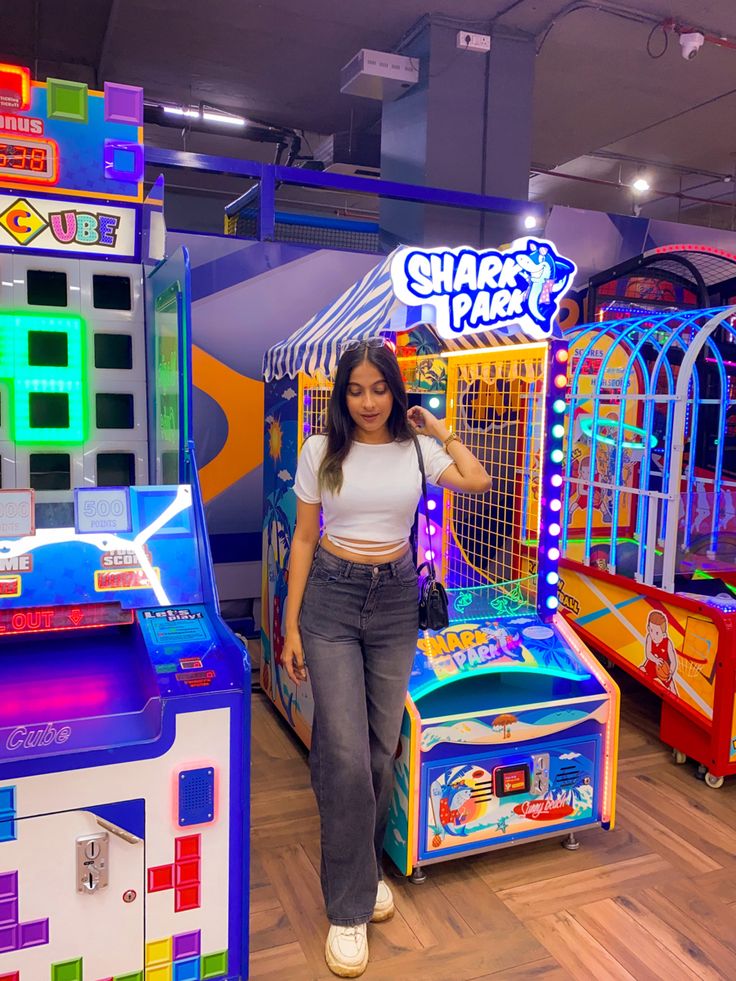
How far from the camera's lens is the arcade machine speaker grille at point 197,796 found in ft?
5.83

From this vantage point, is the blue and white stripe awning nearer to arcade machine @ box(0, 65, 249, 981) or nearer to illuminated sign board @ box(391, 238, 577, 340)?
illuminated sign board @ box(391, 238, 577, 340)

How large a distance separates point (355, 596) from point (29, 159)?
1.67m

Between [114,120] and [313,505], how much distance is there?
141 centimetres

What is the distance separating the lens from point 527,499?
301cm

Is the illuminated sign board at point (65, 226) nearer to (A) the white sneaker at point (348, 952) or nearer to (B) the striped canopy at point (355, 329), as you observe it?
(B) the striped canopy at point (355, 329)

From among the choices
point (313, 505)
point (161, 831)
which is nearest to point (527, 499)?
point (313, 505)

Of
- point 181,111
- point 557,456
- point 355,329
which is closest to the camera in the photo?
point 557,456

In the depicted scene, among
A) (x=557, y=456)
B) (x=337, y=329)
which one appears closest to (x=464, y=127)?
(x=337, y=329)

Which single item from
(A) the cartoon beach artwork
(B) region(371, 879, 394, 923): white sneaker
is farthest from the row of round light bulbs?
(B) region(371, 879, 394, 923): white sneaker

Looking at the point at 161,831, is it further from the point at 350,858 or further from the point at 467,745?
Answer: the point at 467,745

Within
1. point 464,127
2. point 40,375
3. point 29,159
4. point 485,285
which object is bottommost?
point 40,375

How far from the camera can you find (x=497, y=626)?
2.86 m

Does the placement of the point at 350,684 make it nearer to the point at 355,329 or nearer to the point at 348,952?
the point at 348,952

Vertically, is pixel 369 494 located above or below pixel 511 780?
above
